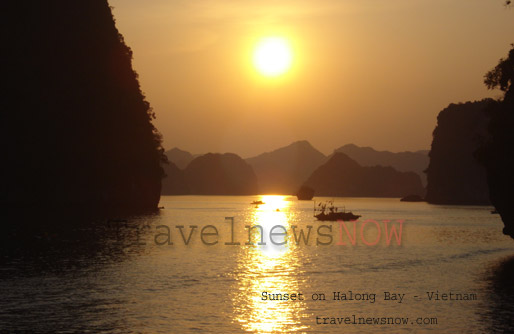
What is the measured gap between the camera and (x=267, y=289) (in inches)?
1822

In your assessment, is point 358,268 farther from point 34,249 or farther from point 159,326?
point 34,249

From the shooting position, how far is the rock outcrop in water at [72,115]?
500ft

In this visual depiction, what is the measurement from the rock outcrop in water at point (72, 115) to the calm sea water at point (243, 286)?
75.0m

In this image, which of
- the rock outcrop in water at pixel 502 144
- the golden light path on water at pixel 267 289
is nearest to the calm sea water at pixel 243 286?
the golden light path on water at pixel 267 289

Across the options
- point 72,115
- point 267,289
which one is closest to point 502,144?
Answer: point 267,289

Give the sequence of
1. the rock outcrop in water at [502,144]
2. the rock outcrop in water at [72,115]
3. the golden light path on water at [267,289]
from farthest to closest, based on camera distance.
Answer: the rock outcrop in water at [72,115] → the rock outcrop in water at [502,144] → the golden light path on water at [267,289]

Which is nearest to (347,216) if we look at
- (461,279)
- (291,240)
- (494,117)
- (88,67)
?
(291,240)

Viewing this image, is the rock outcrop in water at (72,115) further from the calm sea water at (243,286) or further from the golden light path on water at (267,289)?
the golden light path on water at (267,289)

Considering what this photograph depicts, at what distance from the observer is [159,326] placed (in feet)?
110

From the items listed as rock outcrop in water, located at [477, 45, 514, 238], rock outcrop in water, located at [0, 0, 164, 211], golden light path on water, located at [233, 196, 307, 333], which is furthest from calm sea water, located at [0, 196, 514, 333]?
rock outcrop in water, located at [0, 0, 164, 211]

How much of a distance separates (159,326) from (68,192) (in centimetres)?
13757

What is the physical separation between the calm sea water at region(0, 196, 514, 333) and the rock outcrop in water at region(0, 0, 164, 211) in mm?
74964

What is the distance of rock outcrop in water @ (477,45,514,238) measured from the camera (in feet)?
204

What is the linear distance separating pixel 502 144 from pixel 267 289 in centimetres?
3120
